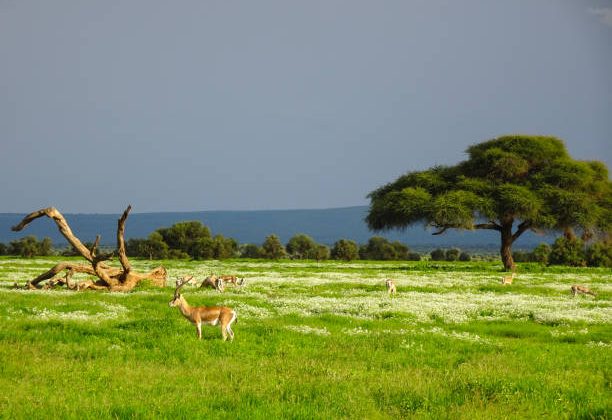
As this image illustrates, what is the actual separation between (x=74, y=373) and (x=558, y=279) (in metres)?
40.5

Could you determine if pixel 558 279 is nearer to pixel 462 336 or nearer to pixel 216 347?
pixel 462 336

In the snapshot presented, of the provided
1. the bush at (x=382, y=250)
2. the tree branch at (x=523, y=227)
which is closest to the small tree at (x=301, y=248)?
the bush at (x=382, y=250)

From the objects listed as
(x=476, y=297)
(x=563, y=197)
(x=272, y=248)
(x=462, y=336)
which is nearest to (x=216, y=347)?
(x=462, y=336)

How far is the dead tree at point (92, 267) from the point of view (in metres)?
29.8

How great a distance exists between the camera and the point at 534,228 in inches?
2378

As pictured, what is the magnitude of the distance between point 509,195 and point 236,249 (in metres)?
48.0

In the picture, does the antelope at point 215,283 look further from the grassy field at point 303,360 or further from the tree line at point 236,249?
the tree line at point 236,249

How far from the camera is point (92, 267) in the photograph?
30.9 meters

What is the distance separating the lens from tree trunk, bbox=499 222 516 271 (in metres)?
58.8

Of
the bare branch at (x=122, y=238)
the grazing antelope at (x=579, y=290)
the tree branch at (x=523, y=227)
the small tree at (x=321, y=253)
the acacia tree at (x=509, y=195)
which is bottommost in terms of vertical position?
the grazing antelope at (x=579, y=290)

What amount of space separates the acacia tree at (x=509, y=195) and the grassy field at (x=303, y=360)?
32103mm

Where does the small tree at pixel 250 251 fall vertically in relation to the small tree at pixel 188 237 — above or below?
below

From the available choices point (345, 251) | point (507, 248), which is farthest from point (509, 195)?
point (345, 251)

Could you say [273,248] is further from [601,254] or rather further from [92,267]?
[92,267]
